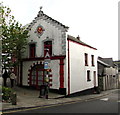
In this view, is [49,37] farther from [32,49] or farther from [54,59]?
[32,49]

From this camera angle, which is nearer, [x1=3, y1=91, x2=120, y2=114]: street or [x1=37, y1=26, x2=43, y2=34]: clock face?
[x1=3, y1=91, x2=120, y2=114]: street

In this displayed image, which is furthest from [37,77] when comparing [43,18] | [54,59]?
[43,18]

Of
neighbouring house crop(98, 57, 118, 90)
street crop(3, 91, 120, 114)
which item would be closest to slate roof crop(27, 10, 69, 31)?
street crop(3, 91, 120, 114)

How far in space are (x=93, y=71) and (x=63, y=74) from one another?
797 cm

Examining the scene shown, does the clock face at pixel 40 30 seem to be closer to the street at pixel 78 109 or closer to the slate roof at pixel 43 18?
the slate roof at pixel 43 18

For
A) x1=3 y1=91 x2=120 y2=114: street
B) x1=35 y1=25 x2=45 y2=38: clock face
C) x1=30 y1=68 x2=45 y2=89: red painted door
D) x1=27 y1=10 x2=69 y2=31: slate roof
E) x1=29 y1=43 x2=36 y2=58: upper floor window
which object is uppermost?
x1=27 y1=10 x2=69 y2=31: slate roof

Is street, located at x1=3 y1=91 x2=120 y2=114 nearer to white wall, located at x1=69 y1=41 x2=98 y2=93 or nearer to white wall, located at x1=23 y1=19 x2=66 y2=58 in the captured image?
white wall, located at x1=69 y1=41 x2=98 y2=93

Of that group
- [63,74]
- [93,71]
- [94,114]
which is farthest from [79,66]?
[94,114]

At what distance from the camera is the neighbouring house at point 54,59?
15.8 metres

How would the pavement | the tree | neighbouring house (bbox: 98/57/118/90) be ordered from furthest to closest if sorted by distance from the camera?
1. neighbouring house (bbox: 98/57/118/90)
2. the tree
3. the pavement

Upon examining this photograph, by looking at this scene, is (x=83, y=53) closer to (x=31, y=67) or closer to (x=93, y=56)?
(x=93, y=56)

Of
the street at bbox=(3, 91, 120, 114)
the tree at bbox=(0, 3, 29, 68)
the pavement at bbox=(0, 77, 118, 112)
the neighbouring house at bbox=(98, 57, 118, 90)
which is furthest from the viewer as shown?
the neighbouring house at bbox=(98, 57, 118, 90)

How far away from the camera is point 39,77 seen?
697 inches

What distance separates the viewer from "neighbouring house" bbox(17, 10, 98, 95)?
15.8 metres
